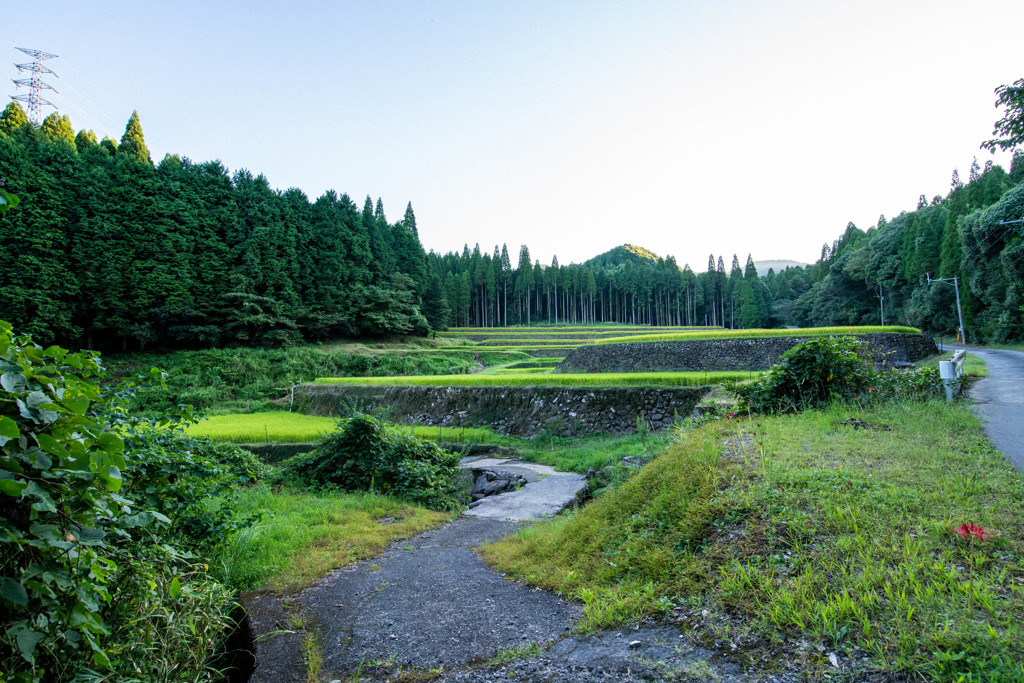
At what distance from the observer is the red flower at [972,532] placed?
9.91 ft

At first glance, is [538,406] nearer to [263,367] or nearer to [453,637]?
[453,637]

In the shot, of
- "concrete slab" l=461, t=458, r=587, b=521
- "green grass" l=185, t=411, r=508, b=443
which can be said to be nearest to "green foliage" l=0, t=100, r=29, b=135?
"green grass" l=185, t=411, r=508, b=443

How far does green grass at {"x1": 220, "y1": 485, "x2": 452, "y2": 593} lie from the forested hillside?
86.9 ft

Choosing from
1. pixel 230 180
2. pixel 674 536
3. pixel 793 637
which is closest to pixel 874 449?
pixel 674 536

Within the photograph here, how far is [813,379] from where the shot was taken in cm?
835

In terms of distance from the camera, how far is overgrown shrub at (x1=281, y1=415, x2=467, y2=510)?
8.84 meters

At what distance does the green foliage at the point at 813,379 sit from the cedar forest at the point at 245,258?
61.7ft

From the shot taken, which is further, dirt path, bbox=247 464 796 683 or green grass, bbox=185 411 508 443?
green grass, bbox=185 411 508 443

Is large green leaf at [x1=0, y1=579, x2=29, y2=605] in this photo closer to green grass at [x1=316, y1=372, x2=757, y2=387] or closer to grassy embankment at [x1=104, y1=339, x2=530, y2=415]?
green grass at [x1=316, y1=372, x2=757, y2=387]

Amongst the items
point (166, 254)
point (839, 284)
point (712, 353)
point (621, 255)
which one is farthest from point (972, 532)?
point (621, 255)

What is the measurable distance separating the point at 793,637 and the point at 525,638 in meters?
1.72

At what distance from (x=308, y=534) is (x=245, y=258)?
3484 centimetres

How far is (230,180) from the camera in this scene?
38375mm

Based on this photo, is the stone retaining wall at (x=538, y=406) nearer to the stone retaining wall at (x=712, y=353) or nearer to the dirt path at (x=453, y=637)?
the stone retaining wall at (x=712, y=353)
